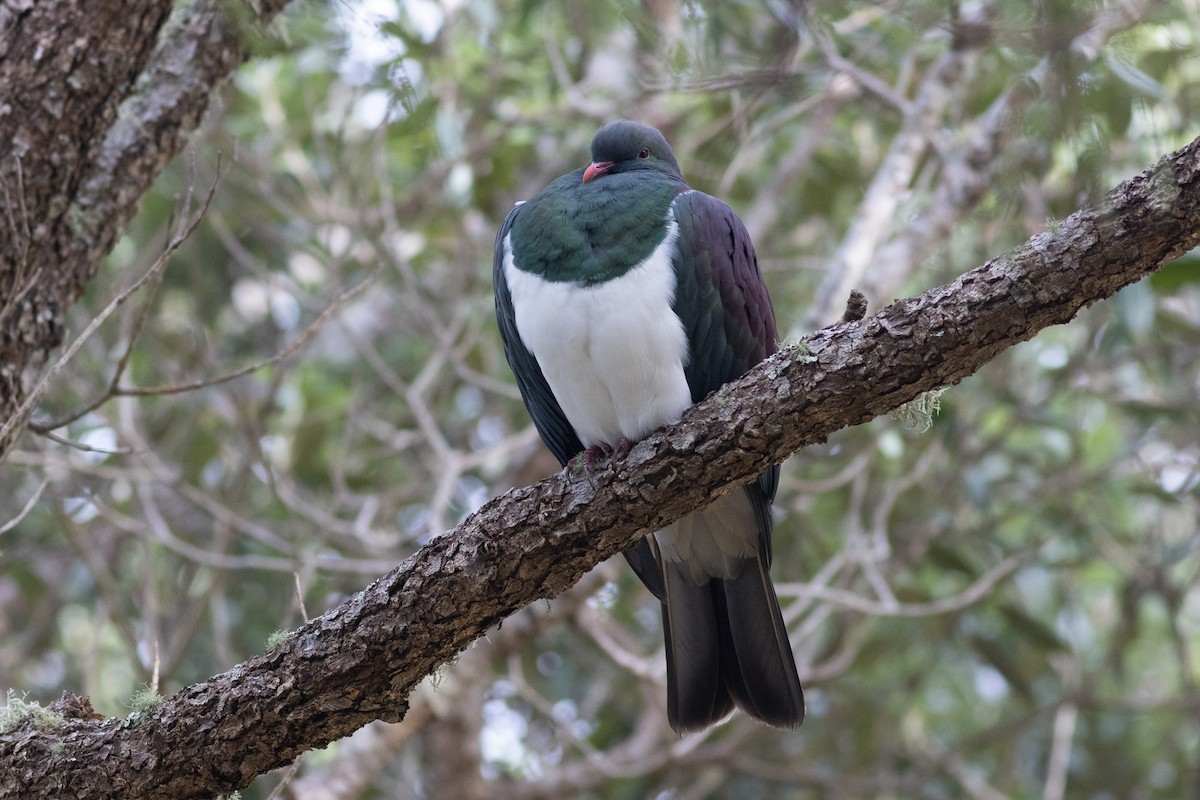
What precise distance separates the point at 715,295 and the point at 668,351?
189 mm

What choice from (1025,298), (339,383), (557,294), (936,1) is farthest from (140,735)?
(339,383)

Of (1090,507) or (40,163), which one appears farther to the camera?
(1090,507)

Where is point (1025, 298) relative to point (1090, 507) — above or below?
above

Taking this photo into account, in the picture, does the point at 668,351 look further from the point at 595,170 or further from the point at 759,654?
the point at 759,654

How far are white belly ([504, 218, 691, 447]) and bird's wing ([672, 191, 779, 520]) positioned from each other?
4 cm

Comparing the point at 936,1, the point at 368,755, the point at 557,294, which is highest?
the point at 936,1

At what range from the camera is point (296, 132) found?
5.68 metres

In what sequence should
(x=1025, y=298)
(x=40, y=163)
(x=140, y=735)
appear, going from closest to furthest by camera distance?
(x=1025, y=298) < (x=140, y=735) < (x=40, y=163)

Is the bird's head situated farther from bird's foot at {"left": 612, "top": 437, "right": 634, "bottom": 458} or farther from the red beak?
bird's foot at {"left": 612, "top": 437, "right": 634, "bottom": 458}

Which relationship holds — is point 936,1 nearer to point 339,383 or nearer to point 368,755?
point 368,755

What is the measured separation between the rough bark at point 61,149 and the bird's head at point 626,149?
0.99m

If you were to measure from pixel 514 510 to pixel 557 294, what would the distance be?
675 millimetres

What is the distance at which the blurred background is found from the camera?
4.35m

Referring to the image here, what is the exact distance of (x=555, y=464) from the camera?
482 centimetres
